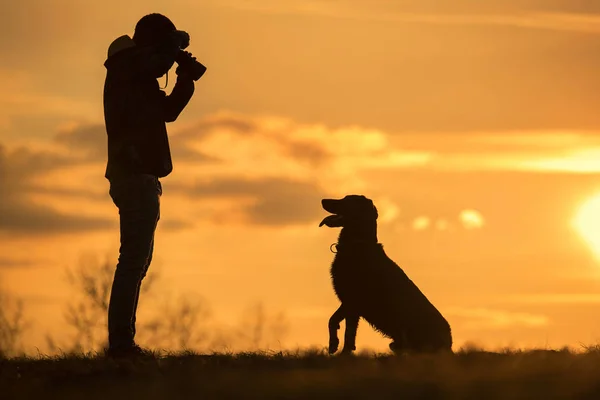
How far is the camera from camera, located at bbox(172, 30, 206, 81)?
959 centimetres

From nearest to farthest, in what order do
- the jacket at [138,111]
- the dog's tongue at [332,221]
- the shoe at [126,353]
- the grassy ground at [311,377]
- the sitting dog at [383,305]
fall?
the grassy ground at [311,377], the shoe at [126,353], the jacket at [138,111], the sitting dog at [383,305], the dog's tongue at [332,221]

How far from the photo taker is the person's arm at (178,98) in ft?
31.3

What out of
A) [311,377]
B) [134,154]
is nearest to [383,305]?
[134,154]

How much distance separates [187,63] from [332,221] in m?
3.90

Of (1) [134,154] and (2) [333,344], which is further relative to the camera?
(2) [333,344]

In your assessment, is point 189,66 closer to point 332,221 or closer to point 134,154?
point 134,154

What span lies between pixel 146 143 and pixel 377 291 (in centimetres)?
370

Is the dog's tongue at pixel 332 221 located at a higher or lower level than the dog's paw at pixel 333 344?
higher

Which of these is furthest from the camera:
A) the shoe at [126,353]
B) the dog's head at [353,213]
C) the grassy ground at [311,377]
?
the dog's head at [353,213]

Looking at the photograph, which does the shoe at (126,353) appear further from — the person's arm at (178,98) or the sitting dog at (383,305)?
the sitting dog at (383,305)

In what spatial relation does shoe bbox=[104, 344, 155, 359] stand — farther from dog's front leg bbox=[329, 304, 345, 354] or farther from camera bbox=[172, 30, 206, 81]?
dog's front leg bbox=[329, 304, 345, 354]

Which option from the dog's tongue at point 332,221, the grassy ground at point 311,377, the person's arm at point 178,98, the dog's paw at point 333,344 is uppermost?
the person's arm at point 178,98

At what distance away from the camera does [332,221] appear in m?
13.0

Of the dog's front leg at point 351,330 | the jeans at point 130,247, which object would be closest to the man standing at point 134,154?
the jeans at point 130,247
